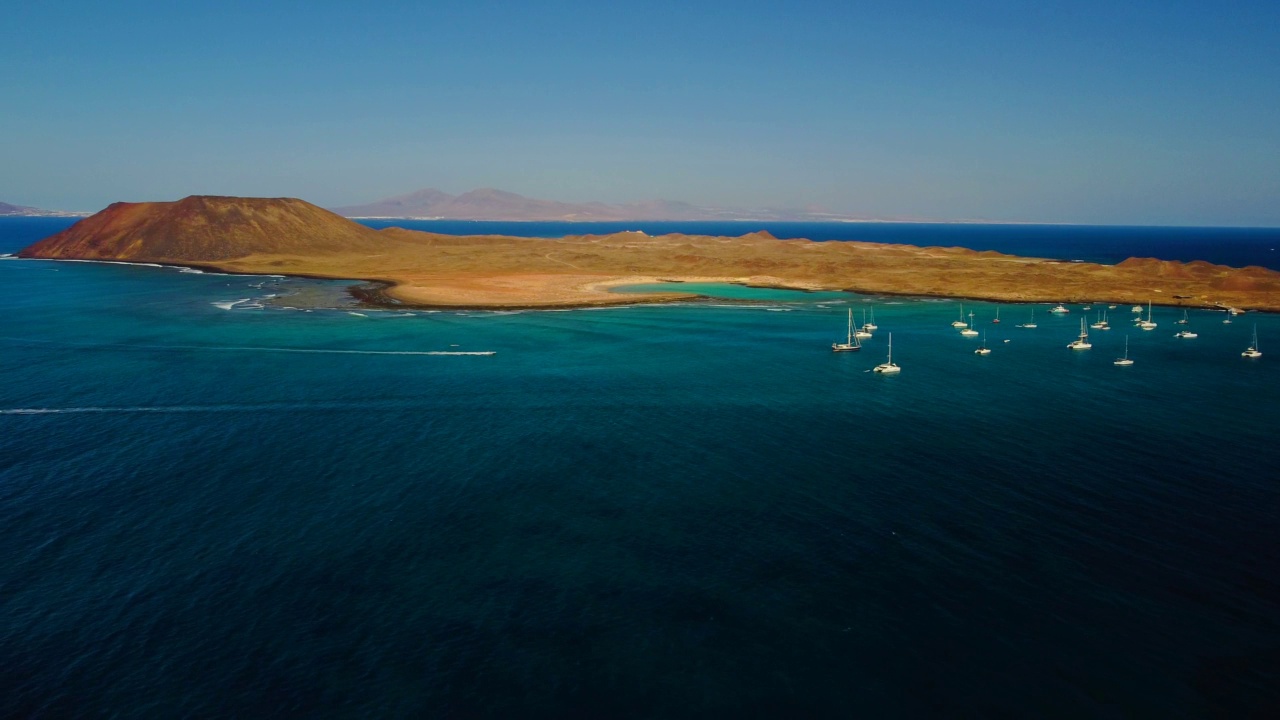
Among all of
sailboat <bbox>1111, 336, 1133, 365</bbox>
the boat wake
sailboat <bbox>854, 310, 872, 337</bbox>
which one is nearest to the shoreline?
the boat wake

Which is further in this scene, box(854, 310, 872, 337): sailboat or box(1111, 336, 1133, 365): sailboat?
box(854, 310, 872, 337): sailboat

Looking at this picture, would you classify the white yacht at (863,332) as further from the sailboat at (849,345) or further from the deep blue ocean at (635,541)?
the deep blue ocean at (635,541)

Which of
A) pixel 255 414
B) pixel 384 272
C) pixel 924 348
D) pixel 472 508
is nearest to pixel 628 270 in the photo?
pixel 384 272

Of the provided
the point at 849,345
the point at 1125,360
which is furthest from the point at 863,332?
the point at 1125,360

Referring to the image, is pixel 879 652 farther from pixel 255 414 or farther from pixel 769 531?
pixel 255 414

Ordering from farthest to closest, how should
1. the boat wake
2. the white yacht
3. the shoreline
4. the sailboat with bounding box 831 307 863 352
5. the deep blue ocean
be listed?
1. the shoreline
2. the white yacht
3. the sailboat with bounding box 831 307 863 352
4. the boat wake
5. the deep blue ocean

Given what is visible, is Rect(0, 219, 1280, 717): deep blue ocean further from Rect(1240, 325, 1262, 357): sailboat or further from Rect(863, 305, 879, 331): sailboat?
Rect(863, 305, 879, 331): sailboat

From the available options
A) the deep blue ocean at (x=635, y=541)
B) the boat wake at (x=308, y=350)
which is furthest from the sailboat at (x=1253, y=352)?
the boat wake at (x=308, y=350)

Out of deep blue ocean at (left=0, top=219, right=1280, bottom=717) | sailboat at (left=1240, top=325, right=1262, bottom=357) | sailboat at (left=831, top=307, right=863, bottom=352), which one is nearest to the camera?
deep blue ocean at (left=0, top=219, right=1280, bottom=717)
